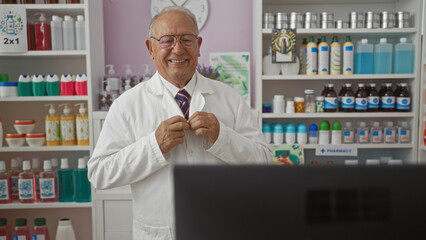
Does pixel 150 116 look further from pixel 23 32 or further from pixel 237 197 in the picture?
pixel 23 32

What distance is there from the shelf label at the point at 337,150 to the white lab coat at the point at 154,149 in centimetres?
126

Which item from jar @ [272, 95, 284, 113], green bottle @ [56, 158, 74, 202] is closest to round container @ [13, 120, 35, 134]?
green bottle @ [56, 158, 74, 202]

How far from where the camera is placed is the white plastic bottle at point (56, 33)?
7.84 feet

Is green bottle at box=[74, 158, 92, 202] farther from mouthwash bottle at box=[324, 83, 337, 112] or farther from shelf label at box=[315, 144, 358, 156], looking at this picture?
mouthwash bottle at box=[324, 83, 337, 112]

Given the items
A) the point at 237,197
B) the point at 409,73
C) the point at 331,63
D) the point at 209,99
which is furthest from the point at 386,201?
the point at 409,73

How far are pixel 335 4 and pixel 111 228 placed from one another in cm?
234

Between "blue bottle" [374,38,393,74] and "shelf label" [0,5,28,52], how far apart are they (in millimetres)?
2458

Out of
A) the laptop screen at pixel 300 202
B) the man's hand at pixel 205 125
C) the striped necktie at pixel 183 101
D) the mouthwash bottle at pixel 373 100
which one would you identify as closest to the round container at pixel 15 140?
the striped necktie at pixel 183 101

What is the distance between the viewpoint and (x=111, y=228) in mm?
2412

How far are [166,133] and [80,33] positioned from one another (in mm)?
1606

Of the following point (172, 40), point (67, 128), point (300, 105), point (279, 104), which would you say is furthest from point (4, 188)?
point (300, 105)

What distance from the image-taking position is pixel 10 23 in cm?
236

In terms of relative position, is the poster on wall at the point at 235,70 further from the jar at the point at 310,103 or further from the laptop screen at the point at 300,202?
the laptop screen at the point at 300,202

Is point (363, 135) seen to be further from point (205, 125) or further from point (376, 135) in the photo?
point (205, 125)
